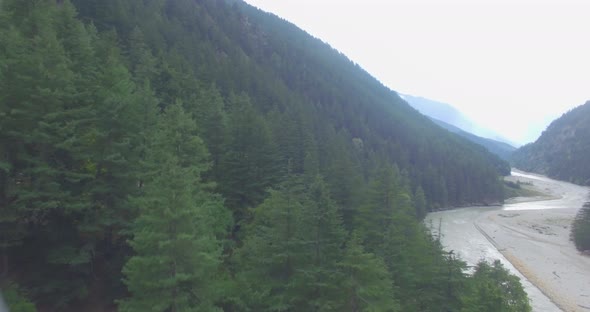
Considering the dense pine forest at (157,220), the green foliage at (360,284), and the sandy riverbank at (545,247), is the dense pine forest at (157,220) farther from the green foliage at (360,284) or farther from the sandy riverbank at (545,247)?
the sandy riverbank at (545,247)

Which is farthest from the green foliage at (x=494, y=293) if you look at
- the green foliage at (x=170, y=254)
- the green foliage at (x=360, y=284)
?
the green foliage at (x=170, y=254)

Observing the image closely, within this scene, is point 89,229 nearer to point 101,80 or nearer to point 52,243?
point 52,243

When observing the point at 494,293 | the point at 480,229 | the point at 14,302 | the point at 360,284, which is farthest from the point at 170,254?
the point at 480,229

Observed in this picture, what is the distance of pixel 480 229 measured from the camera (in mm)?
66750

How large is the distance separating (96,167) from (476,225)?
233 feet

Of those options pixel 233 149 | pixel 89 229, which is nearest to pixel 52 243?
pixel 89 229

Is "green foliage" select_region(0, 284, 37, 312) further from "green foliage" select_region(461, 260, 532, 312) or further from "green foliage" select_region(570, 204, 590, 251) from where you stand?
"green foliage" select_region(570, 204, 590, 251)

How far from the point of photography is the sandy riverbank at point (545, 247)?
38344 mm

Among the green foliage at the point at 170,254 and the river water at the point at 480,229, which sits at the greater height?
the green foliage at the point at 170,254

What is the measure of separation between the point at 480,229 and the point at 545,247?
450 inches

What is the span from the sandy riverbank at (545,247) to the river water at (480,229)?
0.44m

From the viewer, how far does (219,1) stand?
100188 mm

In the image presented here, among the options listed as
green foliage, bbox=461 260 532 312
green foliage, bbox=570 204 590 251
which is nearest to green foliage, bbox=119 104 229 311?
green foliage, bbox=461 260 532 312

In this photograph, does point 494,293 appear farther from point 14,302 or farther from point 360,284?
point 14,302
